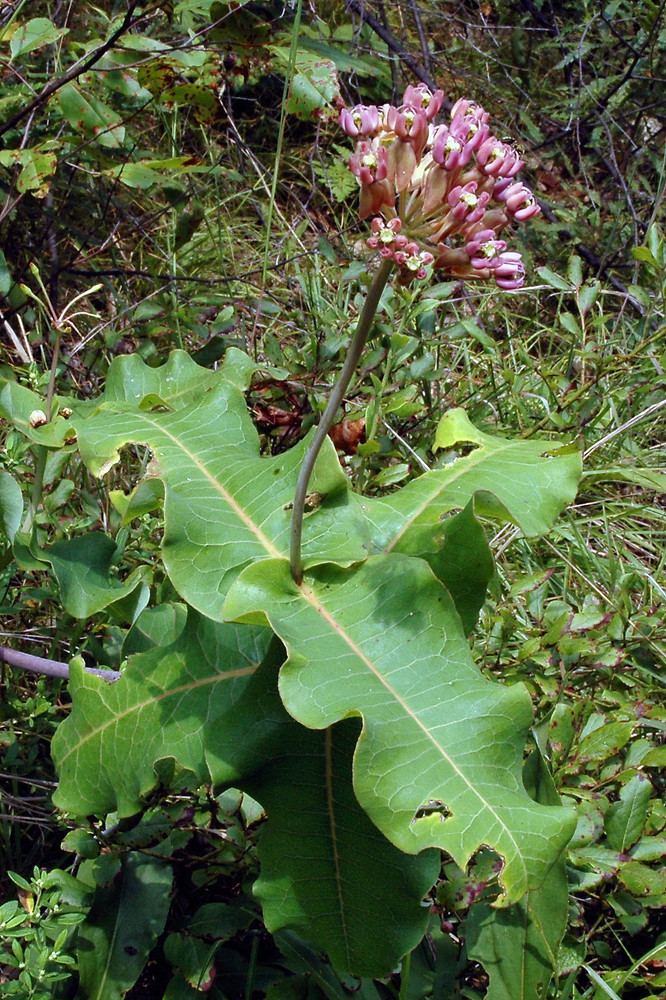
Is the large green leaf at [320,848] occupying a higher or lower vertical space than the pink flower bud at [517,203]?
lower

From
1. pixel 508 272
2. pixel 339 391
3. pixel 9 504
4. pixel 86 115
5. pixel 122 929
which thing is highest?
pixel 508 272

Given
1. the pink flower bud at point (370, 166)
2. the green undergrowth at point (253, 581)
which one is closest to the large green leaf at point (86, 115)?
the green undergrowth at point (253, 581)

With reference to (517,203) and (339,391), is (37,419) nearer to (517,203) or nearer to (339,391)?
(339,391)

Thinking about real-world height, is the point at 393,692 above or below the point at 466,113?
below

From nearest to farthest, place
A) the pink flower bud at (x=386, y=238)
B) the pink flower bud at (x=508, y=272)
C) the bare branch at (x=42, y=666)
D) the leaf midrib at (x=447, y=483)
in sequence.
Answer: the pink flower bud at (x=386, y=238) → the pink flower bud at (x=508, y=272) → the leaf midrib at (x=447, y=483) → the bare branch at (x=42, y=666)

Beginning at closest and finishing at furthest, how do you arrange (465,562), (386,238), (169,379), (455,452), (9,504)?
(386,238), (465,562), (9,504), (169,379), (455,452)

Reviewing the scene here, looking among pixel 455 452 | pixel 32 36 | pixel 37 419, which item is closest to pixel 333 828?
pixel 37 419

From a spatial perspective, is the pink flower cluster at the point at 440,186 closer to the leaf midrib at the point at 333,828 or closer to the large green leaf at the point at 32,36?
the leaf midrib at the point at 333,828

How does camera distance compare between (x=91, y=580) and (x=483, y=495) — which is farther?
(x=91, y=580)
